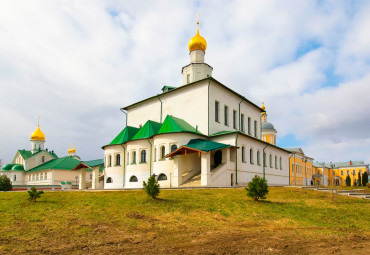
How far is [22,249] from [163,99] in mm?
26055

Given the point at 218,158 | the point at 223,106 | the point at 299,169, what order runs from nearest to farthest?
the point at 218,158 < the point at 223,106 < the point at 299,169

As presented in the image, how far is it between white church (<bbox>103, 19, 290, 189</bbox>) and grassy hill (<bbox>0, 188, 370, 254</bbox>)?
835 cm

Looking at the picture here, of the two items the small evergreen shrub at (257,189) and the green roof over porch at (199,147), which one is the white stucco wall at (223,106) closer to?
the green roof over porch at (199,147)

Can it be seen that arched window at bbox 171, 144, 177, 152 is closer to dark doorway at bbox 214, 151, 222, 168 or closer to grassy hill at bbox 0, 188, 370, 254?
dark doorway at bbox 214, 151, 222, 168

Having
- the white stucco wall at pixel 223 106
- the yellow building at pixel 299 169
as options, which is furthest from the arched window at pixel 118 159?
the yellow building at pixel 299 169

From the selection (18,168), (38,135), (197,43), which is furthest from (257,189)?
(38,135)

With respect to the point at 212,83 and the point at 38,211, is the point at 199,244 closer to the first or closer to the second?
the point at 38,211

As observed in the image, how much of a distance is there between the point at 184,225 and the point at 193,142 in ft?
51.8

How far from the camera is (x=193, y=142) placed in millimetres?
26641

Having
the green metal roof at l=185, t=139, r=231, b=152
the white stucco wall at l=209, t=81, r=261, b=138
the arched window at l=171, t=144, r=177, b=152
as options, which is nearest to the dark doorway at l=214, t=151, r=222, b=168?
the white stucco wall at l=209, t=81, r=261, b=138

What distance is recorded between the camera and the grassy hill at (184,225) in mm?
8437

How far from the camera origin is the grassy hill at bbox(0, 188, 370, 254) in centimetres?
844

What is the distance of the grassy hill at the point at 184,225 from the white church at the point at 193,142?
8.35 meters

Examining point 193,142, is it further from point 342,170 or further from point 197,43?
point 342,170
